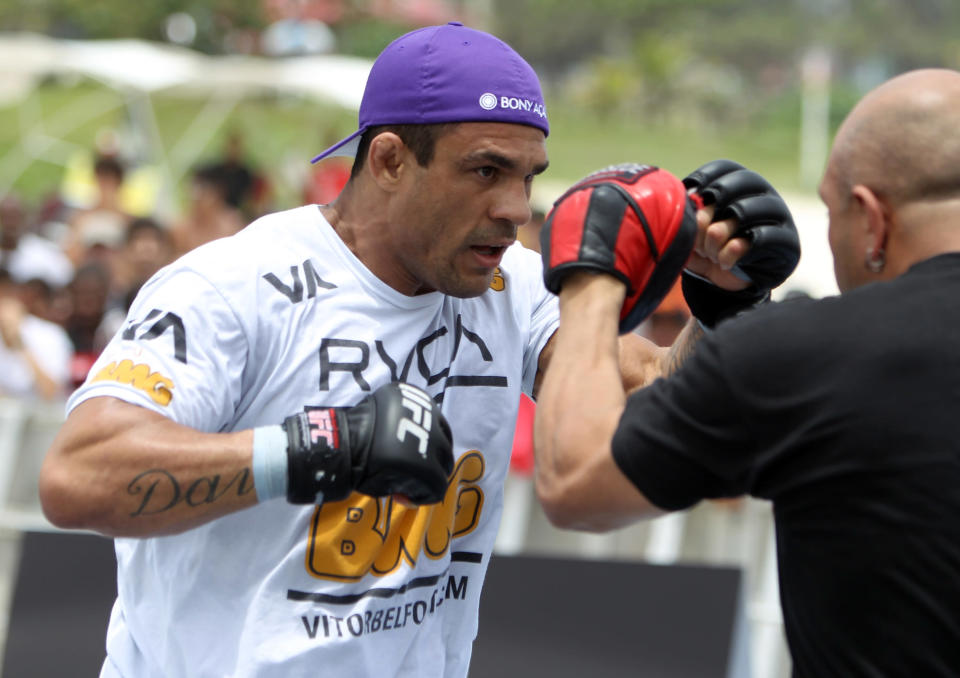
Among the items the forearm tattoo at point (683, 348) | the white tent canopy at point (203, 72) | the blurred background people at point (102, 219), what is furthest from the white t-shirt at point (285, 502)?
the white tent canopy at point (203, 72)

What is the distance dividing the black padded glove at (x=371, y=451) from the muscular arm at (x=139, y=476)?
120mm

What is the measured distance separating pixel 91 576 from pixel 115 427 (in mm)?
2879

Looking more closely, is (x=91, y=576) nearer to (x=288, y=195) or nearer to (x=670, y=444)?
(x=670, y=444)

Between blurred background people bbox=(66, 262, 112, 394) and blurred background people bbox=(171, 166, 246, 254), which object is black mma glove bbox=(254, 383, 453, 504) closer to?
blurred background people bbox=(66, 262, 112, 394)

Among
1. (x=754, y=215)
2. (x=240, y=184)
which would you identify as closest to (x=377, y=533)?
(x=754, y=215)

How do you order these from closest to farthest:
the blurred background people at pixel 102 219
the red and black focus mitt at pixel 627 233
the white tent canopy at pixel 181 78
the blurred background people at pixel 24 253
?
the red and black focus mitt at pixel 627 233
the blurred background people at pixel 24 253
the blurred background people at pixel 102 219
the white tent canopy at pixel 181 78

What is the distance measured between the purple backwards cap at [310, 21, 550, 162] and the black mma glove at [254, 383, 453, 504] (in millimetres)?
730

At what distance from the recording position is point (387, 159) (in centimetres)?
289

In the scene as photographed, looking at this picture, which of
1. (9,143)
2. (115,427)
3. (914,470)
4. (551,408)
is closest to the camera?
(914,470)

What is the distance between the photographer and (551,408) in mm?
2180

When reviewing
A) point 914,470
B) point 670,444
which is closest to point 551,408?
point 670,444

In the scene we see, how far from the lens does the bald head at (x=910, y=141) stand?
2.02 meters

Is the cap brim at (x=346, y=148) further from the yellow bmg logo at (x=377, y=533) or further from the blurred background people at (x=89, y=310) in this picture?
the blurred background people at (x=89, y=310)

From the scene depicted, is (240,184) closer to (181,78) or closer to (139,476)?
(181,78)
